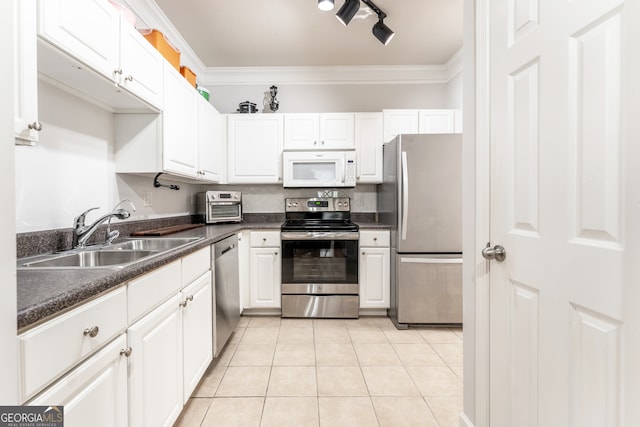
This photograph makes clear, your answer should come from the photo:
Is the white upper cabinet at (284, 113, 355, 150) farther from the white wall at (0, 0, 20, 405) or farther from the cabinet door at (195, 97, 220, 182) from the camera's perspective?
the white wall at (0, 0, 20, 405)

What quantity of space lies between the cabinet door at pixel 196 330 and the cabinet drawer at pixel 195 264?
4 cm

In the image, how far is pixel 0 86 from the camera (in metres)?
0.54

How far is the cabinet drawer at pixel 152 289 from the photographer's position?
1.05 meters

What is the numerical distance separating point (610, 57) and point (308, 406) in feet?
6.17

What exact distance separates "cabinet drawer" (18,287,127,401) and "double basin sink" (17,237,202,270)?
0.25 metres

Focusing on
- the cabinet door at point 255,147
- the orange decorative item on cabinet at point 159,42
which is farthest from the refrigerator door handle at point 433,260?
the orange decorative item on cabinet at point 159,42

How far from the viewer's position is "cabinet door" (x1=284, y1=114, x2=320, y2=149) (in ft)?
10.3

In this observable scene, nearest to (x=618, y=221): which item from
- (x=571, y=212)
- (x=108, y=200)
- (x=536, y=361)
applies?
(x=571, y=212)

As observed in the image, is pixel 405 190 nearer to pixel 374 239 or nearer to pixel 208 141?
Result: pixel 374 239

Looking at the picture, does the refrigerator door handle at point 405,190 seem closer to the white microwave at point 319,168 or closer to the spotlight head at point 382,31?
the white microwave at point 319,168

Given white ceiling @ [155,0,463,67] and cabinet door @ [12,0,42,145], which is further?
white ceiling @ [155,0,463,67]

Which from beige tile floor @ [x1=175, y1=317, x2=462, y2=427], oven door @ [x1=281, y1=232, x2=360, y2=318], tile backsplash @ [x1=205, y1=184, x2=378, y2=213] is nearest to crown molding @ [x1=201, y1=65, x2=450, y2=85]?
tile backsplash @ [x1=205, y1=184, x2=378, y2=213]

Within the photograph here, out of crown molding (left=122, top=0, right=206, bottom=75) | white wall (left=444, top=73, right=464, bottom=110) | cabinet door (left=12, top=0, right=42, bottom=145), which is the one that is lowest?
cabinet door (left=12, top=0, right=42, bottom=145)

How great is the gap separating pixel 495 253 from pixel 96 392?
55.5 inches
